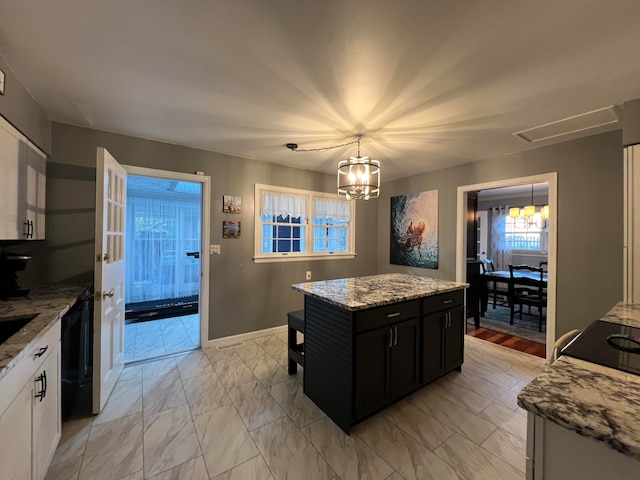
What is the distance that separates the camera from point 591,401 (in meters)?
0.70

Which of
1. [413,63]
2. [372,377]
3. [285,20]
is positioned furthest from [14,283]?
[413,63]

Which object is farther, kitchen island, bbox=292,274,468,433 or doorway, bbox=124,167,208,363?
doorway, bbox=124,167,208,363

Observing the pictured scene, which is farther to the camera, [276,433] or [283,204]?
[283,204]

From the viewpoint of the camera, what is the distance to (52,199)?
2428 mm

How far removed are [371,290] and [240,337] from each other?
208 cm

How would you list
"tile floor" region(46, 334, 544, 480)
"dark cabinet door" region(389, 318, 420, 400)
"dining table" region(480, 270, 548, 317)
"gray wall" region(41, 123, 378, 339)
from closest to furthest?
1. "tile floor" region(46, 334, 544, 480)
2. "dark cabinet door" region(389, 318, 420, 400)
3. "gray wall" region(41, 123, 378, 339)
4. "dining table" region(480, 270, 548, 317)

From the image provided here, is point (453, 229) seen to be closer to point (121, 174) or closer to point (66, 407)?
point (121, 174)

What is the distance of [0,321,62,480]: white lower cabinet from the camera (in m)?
1.04

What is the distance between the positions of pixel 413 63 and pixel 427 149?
5.44ft

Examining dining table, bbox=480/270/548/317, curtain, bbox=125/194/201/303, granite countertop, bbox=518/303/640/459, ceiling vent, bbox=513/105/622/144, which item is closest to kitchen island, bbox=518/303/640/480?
granite countertop, bbox=518/303/640/459

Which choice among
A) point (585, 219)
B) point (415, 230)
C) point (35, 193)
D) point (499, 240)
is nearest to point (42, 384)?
point (35, 193)

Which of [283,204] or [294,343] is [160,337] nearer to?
[294,343]

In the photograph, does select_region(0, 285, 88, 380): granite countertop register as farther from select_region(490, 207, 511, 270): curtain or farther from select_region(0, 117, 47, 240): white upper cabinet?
select_region(490, 207, 511, 270): curtain

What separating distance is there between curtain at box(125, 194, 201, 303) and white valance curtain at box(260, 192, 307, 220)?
96.7 inches
